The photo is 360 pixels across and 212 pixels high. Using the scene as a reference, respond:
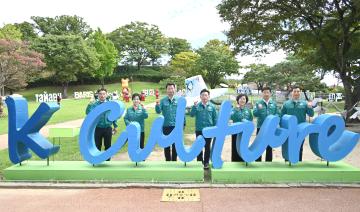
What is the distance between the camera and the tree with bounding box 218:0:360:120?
17.4 meters

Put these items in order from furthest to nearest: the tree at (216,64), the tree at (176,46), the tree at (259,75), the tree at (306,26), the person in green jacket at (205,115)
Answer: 1. the tree at (176,46)
2. the tree at (216,64)
3. the tree at (259,75)
4. the tree at (306,26)
5. the person in green jacket at (205,115)

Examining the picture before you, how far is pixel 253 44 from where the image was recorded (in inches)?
811

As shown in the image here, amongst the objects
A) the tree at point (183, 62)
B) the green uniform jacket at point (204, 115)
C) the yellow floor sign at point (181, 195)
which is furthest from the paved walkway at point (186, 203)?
the tree at point (183, 62)

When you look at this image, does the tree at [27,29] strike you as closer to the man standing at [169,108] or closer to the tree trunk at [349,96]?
the tree trunk at [349,96]

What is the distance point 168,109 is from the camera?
823 centimetres

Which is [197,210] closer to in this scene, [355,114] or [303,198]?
[303,198]

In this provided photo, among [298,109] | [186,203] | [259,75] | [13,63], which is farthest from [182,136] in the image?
[259,75]

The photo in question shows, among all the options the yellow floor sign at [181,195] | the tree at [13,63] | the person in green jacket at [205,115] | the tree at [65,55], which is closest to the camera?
the yellow floor sign at [181,195]

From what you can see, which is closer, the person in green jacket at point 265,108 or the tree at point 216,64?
the person in green jacket at point 265,108

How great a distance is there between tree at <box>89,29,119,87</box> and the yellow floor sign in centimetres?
4961

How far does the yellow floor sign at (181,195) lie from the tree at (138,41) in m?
56.1

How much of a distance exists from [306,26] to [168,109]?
12.8 meters

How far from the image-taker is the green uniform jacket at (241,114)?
27.2ft

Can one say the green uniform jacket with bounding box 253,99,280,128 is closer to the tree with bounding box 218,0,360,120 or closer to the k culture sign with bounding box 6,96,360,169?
the k culture sign with bounding box 6,96,360,169
